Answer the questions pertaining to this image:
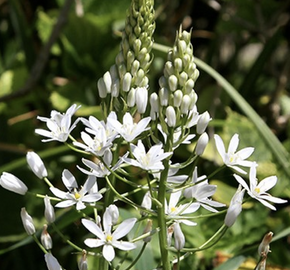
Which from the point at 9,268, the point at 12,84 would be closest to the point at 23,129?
the point at 12,84

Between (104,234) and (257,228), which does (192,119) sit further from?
(257,228)

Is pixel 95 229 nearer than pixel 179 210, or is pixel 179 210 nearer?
pixel 95 229

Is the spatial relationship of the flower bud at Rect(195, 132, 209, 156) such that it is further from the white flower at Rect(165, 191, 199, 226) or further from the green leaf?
the green leaf

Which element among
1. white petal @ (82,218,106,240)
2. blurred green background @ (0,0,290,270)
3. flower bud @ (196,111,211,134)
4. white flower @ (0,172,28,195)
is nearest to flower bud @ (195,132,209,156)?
flower bud @ (196,111,211,134)

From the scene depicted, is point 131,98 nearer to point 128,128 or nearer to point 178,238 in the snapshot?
point 128,128

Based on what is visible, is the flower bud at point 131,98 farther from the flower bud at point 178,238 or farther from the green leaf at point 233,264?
the green leaf at point 233,264

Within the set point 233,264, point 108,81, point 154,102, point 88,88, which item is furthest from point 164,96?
point 88,88
